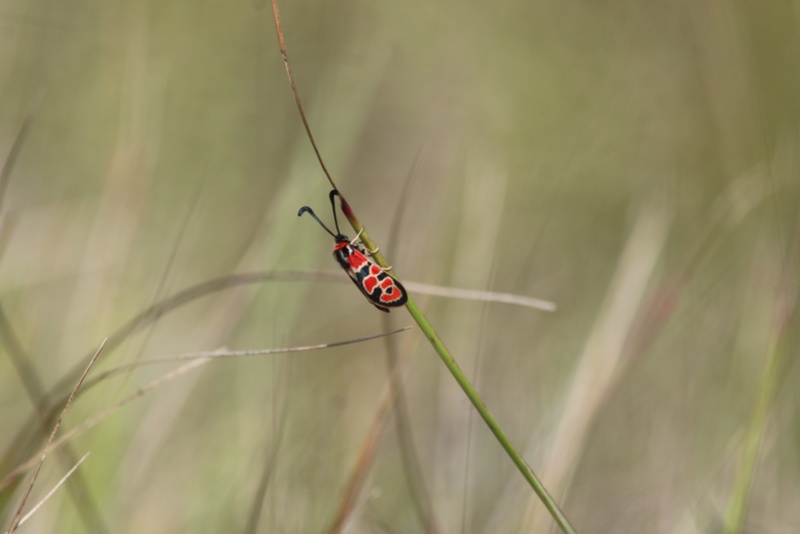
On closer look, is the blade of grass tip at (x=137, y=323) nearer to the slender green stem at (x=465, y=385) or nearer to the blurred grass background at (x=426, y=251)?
the blurred grass background at (x=426, y=251)

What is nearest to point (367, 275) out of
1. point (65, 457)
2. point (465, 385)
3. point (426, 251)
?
point (465, 385)

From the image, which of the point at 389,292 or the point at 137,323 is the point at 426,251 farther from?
the point at 389,292

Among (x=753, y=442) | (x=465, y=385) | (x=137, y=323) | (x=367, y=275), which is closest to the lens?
(x=465, y=385)

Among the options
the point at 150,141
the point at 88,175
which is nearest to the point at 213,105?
the point at 88,175

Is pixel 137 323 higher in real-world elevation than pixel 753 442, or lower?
higher

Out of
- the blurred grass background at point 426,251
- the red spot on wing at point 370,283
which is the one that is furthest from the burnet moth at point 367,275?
the blurred grass background at point 426,251
